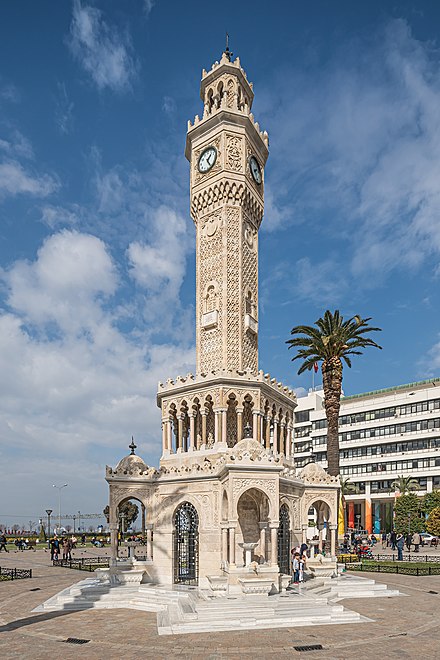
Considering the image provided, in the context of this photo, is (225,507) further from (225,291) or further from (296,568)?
(225,291)

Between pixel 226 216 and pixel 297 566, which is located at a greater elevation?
pixel 226 216

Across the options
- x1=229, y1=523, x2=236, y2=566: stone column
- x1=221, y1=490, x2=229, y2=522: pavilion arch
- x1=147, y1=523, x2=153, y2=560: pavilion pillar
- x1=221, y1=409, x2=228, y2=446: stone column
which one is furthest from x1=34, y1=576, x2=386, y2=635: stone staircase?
x1=221, y1=409, x2=228, y2=446: stone column

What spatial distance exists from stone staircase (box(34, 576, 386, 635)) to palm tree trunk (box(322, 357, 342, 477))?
495 inches

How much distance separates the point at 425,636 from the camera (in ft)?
65.8

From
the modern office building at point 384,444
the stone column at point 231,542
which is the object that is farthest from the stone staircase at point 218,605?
the modern office building at point 384,444

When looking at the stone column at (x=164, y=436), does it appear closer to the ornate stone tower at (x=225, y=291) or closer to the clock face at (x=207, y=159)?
the ornate stone tower at (x=225, y=291)

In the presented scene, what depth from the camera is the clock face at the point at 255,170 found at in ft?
129

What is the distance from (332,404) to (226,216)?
1538 cm

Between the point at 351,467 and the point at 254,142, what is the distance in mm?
64927

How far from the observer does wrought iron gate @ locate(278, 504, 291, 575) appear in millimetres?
30750

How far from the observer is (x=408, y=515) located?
70.9 m

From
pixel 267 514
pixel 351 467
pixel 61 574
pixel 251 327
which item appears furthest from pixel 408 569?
pixel 351 467

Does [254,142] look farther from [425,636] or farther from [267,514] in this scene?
[425,636]

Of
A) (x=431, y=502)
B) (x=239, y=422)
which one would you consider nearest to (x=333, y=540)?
(x=239, y=422)
